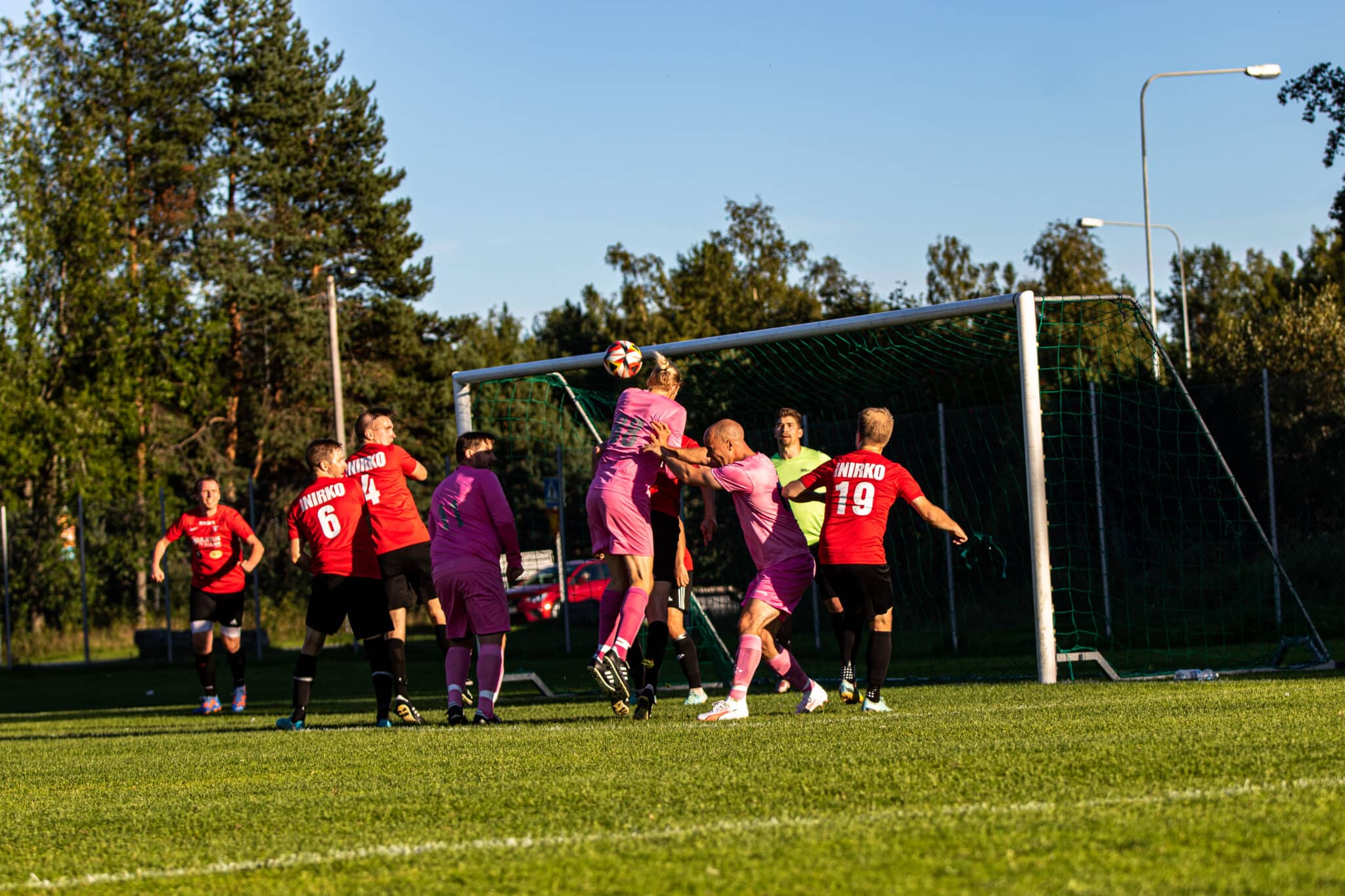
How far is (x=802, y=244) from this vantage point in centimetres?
5072

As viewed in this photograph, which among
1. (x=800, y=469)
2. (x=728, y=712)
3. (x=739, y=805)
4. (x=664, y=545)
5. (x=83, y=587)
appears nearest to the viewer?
(x=739, y=805)

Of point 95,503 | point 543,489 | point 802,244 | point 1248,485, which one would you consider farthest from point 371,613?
point 802,244

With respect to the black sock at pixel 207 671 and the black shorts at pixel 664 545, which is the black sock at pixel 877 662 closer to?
the black shorts at pixel 664 545

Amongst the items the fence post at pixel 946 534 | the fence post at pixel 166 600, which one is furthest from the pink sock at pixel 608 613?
the fence post at pixel 166 600

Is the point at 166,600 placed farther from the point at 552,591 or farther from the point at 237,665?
the point at 237,665

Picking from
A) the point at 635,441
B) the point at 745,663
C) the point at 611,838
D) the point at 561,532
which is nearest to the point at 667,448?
the point at 635,441

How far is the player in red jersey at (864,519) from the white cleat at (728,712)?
71cm

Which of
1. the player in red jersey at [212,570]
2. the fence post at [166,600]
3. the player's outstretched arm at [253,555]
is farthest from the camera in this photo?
the fence post at [166,600]

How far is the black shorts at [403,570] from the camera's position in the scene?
29.9ft

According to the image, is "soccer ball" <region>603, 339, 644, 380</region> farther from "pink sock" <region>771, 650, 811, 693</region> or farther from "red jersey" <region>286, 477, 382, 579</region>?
"pink sock" <region>771, 650, 811, 693</region>

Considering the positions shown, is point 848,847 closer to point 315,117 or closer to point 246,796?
point 246,796

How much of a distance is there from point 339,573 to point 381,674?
72 cm

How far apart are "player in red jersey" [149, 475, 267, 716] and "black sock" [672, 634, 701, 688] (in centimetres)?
410

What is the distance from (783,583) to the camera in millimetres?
8070
